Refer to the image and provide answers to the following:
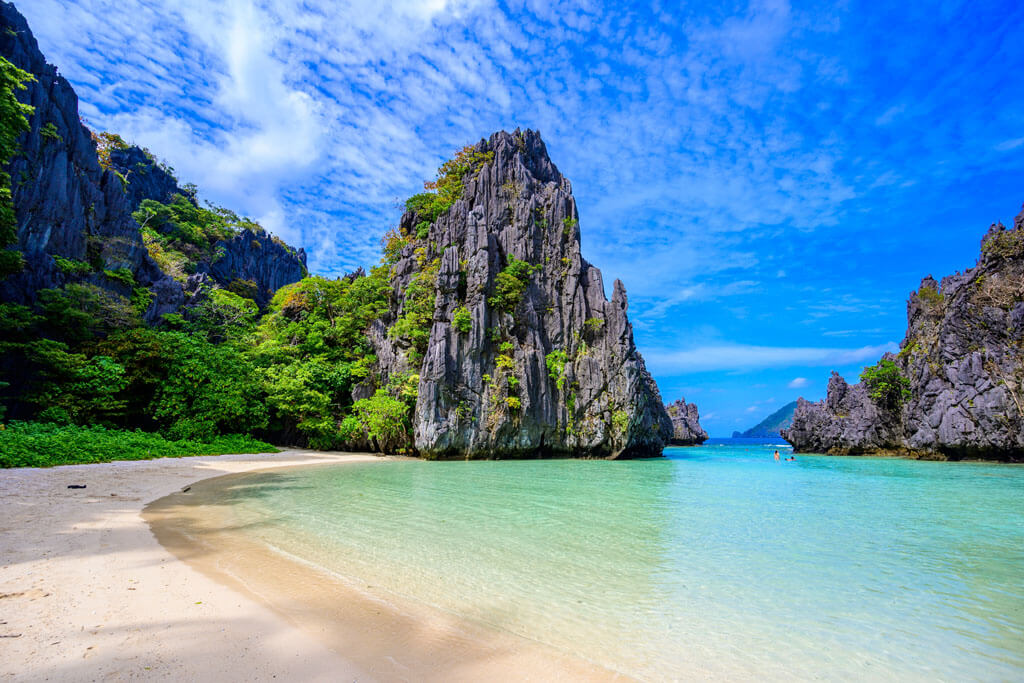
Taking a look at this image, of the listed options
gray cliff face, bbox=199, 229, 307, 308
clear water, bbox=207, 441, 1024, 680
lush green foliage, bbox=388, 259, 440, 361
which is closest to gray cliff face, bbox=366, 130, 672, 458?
lush green foliage, bbox=388, 259, 440, 361

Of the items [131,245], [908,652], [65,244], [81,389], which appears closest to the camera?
[908,652]

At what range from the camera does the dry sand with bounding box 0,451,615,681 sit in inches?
112

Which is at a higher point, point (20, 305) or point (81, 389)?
point (20, 305)

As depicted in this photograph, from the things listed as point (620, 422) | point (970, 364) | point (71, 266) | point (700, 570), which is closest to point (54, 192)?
point (71, 266)

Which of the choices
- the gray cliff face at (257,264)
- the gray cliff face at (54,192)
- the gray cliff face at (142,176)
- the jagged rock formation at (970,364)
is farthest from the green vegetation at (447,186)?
the jagged rock formation at (970,364)

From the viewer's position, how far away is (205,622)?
140 inches

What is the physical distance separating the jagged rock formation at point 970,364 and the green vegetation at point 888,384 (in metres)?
0.34

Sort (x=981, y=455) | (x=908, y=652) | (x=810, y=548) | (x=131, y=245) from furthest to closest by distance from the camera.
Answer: (x=981, y=455), (x=131, y=245), (x=810, y=548), (x=908, y=652)

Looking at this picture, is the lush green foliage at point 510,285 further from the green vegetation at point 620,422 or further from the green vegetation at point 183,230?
the green vegetation at point 183,230

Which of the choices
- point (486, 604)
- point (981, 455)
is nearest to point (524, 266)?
point (486, 604)

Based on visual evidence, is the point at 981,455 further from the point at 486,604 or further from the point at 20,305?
the point at 20,305

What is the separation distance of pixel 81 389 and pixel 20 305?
15.4 ft

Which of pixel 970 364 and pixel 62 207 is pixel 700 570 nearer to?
pixel 62 207

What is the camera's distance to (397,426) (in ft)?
85.8
